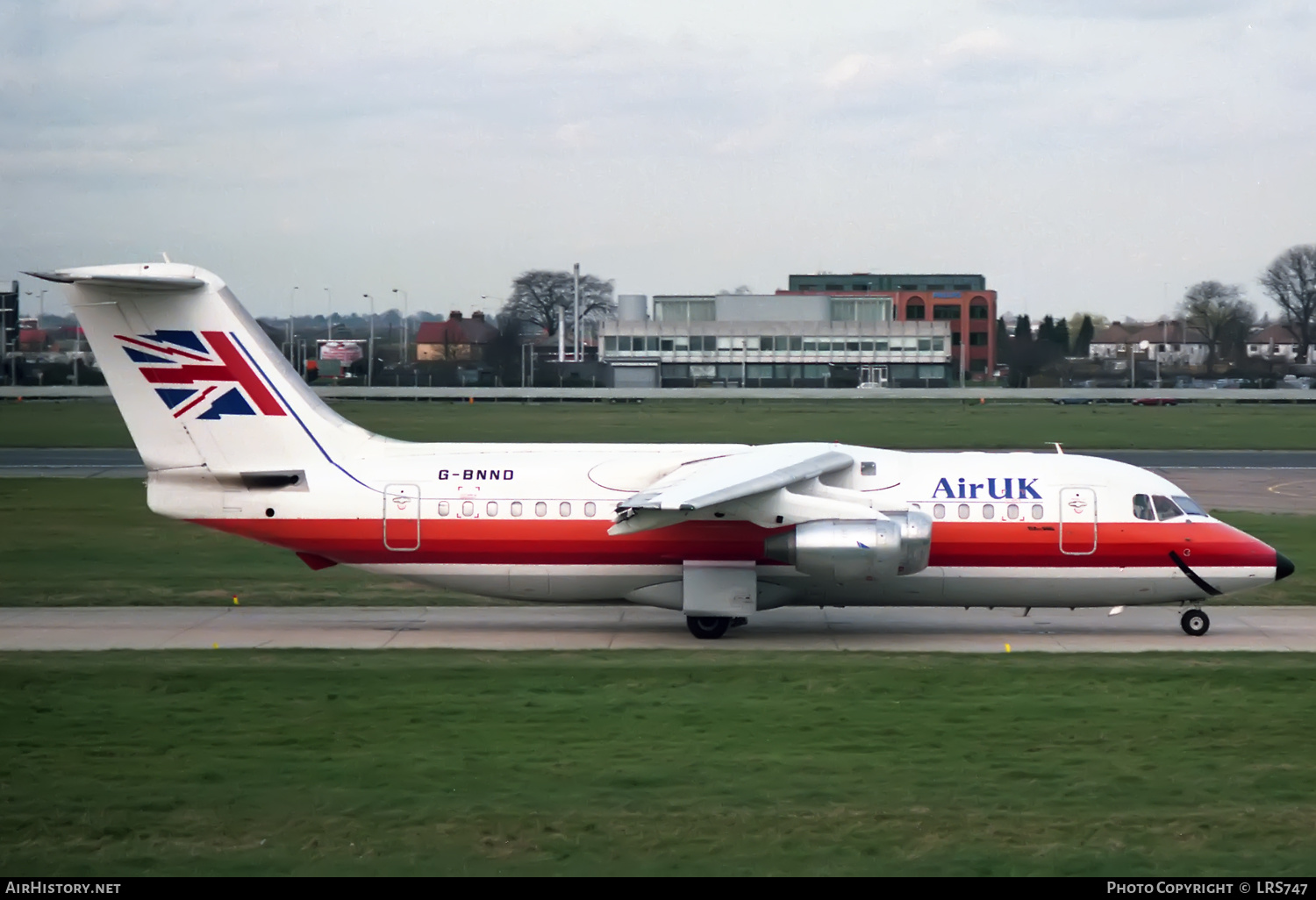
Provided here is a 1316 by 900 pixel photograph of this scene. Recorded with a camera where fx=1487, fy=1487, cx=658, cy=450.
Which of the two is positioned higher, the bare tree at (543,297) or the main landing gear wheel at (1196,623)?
the bare tree at (543,297)

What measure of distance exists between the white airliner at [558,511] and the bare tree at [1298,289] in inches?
5713

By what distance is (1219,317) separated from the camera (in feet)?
516

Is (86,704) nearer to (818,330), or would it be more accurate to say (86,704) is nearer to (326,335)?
(818,330)

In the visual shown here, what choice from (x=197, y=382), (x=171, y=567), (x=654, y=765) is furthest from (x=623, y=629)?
(x=171, y=567)

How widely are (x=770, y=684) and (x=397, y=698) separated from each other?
4987mm

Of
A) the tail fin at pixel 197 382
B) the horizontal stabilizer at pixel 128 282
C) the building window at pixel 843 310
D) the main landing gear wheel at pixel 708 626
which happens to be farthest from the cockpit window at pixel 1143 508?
the building window at pixel 843 310

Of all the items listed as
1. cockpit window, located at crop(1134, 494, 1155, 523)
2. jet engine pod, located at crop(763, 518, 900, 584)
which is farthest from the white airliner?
jet engine pod, located at crop(763, 518, 900, 584)

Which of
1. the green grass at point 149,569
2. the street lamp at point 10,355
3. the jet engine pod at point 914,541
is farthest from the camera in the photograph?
the street lamp at point 10,355

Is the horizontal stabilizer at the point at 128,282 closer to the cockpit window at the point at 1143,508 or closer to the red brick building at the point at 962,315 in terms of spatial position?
the cockpit window at the point at 1143,508

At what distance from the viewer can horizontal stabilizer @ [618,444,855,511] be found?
2256cm

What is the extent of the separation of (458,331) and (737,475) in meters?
122

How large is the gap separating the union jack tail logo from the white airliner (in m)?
0.03

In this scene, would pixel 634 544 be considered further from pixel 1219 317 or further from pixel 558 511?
pixel 1219 317

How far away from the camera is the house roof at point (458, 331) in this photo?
137m
